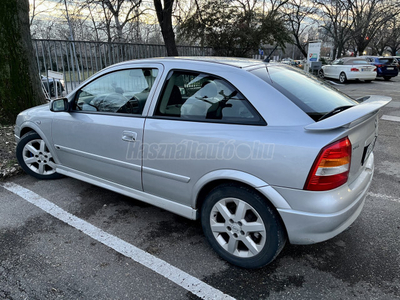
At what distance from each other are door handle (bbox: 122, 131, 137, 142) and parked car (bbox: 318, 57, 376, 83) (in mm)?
17628

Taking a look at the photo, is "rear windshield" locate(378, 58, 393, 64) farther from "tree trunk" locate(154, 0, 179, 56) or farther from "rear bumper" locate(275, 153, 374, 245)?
"rear bumper" locate(275, 153, 374, 245)

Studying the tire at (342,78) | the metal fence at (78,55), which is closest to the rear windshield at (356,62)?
the tire at (342,78)

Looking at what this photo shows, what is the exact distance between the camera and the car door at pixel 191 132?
226 cm

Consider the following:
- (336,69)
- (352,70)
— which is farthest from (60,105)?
(336,69)

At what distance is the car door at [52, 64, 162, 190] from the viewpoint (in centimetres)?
283

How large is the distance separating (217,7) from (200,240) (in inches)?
541

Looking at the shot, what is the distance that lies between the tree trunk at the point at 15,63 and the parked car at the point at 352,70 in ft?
54.5

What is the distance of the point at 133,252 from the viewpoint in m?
2.63

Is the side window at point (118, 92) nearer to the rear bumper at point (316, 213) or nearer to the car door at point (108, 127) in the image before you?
the car door at point (108, 127)

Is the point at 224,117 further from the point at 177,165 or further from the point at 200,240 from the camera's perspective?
the point at 200,240

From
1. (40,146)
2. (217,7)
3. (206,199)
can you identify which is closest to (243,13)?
(217,7)

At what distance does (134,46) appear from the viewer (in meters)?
10.5

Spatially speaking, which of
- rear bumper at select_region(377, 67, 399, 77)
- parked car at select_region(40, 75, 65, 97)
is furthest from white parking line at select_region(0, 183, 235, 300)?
rear bumper at select_region(377, 67, 399, 77)

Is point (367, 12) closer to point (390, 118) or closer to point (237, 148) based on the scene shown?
point (390, 118)
